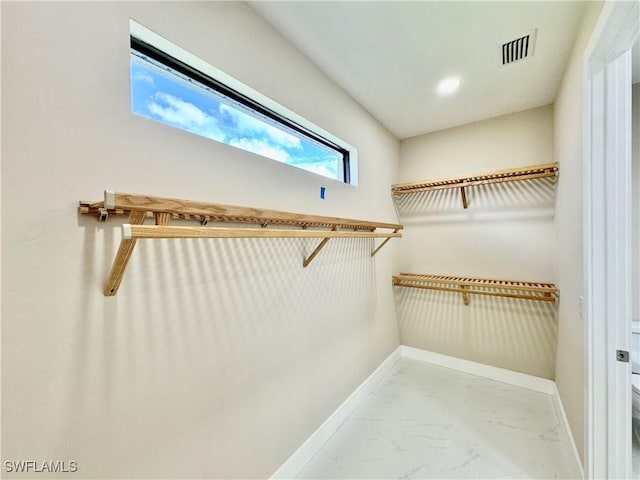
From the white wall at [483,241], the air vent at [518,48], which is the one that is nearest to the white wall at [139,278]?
the air vent at [518,48]

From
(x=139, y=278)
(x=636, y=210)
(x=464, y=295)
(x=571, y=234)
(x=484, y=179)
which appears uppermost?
(x=484, y=179)

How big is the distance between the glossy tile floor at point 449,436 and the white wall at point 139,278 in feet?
1.29

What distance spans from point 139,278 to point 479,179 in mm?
2614

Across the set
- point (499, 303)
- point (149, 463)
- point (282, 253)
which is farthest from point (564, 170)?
point (149, 463)

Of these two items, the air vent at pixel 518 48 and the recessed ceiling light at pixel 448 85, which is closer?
the air vent at pixel 518 48

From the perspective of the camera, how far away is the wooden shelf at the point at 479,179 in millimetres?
2068

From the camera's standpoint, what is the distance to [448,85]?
195 centimetres

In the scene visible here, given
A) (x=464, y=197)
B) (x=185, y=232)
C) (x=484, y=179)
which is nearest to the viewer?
(x=185, y=232)

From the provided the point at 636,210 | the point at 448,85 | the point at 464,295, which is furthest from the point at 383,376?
the point at 448,85

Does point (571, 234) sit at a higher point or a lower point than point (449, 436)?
higher

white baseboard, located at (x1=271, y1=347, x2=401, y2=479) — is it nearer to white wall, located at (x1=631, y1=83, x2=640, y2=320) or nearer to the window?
the window

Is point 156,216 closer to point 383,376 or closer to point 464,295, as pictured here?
point 383,376

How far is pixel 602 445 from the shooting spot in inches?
47.2

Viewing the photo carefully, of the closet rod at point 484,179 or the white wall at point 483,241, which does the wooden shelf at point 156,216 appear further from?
the white wall at point 483,241
